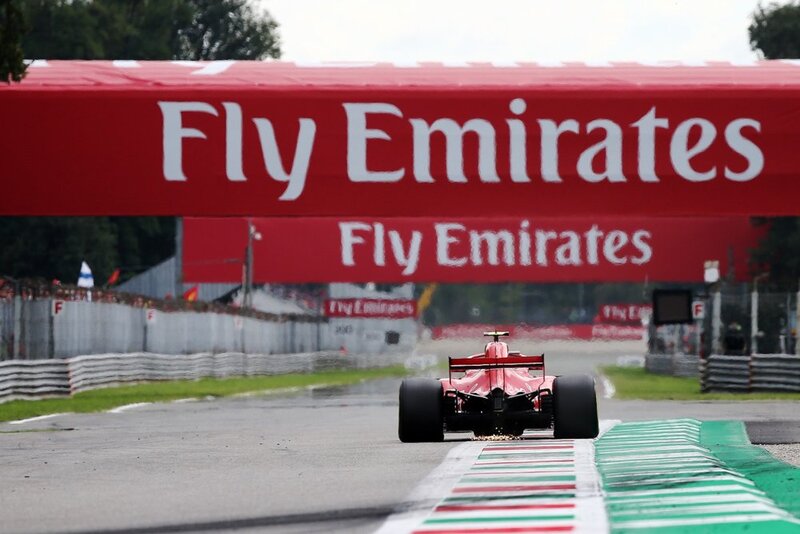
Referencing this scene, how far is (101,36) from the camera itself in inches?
3157

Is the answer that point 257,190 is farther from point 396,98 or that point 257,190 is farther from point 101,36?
point 101,36

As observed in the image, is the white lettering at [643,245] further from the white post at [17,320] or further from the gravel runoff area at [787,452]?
the gravel runoff area at [787,452]

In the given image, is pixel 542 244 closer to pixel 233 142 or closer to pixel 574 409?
pixel 233 142

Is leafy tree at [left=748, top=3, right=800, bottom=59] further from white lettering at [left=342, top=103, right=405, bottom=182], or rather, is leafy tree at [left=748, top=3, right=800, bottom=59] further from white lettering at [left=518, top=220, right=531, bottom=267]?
white lettering at [left=342, top=103, right=405, bottom=182]

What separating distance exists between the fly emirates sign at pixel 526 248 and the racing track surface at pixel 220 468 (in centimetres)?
2677

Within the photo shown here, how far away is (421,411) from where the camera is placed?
1467cm

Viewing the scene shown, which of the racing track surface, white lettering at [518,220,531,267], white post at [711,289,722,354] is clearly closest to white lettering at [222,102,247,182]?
the racing track surface

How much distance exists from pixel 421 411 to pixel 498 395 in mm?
709

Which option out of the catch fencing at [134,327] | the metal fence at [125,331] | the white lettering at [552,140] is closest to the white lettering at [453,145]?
the white lettering at [552,140]

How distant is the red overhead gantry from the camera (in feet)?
69.6

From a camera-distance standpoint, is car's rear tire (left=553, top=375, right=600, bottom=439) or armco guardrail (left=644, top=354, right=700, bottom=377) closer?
car's rear tire (left=553, top=375, right=600, bottom=439)

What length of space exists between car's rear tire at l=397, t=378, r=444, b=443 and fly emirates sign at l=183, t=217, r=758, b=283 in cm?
3772

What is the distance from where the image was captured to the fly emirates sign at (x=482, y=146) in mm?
21234

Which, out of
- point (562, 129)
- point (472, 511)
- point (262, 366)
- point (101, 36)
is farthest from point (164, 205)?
point (101, 36)
